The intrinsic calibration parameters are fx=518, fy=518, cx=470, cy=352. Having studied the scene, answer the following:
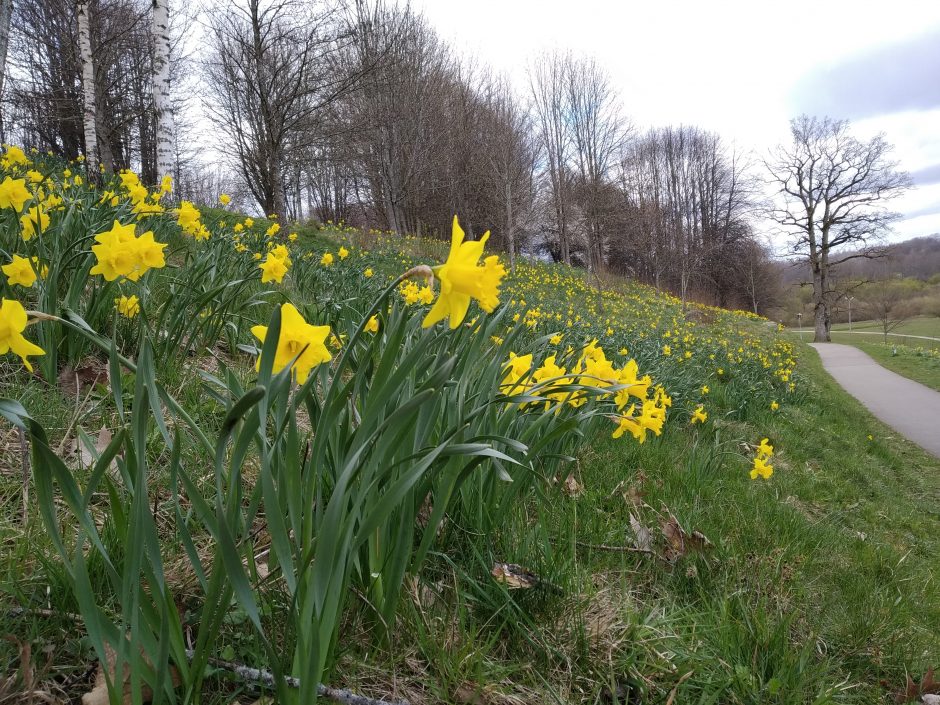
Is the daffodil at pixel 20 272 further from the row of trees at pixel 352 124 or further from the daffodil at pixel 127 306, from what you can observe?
the row of trees at pixel 352 124

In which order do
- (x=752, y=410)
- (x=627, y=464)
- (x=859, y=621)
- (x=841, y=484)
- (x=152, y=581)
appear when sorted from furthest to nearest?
(x=752, y=410) → (x=841, y=484) → (x=627, y=464) → (x=859, y=621) → (x=152, y=581)

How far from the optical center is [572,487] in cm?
213

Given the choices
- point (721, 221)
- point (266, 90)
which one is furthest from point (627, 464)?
point (721, 221)

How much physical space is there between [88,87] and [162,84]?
329 centimetres

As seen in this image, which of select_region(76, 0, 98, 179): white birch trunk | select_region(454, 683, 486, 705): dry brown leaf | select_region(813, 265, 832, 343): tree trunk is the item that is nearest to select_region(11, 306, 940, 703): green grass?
select_region(454, 683, 486, 705): dry brown leaf

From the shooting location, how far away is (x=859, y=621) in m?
1.61

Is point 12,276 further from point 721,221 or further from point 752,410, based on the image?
point 721,221

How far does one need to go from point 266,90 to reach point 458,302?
13.9 m

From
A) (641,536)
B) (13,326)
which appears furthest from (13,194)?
(641,536)

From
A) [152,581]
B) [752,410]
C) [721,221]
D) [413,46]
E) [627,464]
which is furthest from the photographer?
[721,221]

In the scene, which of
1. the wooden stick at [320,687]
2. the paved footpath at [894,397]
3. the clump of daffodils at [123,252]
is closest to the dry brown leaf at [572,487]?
the wooden stick at [320,687]

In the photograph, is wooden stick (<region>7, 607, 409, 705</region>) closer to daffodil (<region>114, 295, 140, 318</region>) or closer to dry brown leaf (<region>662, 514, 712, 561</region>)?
dry brown leaf (<region>662, 514, 712, 561</region>)

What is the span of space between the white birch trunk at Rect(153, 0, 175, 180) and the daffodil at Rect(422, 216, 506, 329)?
774 centimetres

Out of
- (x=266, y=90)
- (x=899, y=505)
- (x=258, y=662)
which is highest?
(x=266, y=90)
